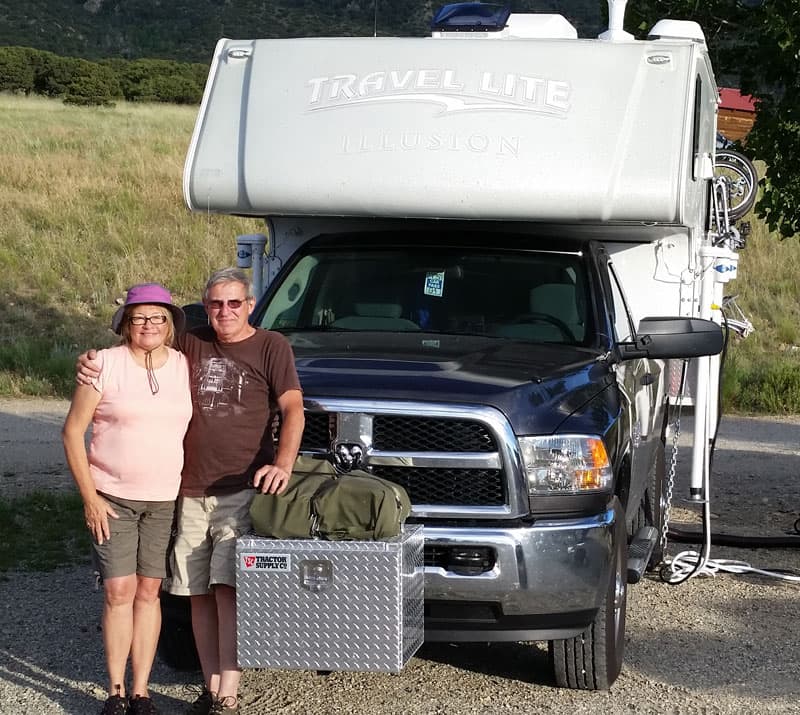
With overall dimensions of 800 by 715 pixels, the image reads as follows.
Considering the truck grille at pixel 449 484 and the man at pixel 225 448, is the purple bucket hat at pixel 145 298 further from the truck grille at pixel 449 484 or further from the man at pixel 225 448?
the truck grille at pixel 449 484

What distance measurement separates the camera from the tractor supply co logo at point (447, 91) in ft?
21.6

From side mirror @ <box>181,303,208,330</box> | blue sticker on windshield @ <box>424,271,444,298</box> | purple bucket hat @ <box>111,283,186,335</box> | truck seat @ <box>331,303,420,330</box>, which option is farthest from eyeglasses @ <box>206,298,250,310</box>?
blue sticker on windshield @ <box>424,271,444,298</box>

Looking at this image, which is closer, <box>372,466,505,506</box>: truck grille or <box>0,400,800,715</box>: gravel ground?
<box>372,466,505,506</box>: truck grille

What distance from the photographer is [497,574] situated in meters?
5.02

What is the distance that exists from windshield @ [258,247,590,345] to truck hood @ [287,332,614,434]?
241 mm

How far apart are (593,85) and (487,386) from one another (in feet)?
6.85

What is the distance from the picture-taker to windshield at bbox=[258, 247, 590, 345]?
6504 mm

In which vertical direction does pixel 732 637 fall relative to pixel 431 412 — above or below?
below

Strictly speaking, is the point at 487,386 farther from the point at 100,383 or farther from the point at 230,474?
the point at 100,383

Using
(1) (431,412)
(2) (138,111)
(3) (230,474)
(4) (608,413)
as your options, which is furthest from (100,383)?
(2) (138,111)

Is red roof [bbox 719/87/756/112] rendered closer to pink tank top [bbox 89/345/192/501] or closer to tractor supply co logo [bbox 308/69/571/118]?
tractor supply co logo [bbox 308/69/571/118]

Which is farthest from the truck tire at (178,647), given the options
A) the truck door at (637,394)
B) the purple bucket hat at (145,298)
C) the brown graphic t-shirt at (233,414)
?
the truck door at (637,394)

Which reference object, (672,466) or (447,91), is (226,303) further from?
(672,466)

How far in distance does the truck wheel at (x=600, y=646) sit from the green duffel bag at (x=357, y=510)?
1068mm
